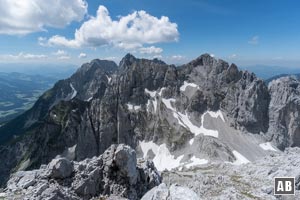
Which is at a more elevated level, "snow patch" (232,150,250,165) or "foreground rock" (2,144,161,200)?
"foreground rock" (2,144,161,200)

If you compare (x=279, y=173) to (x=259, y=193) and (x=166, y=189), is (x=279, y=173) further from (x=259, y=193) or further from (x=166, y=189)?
(x=166, y=189)

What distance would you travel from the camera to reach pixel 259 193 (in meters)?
46.0

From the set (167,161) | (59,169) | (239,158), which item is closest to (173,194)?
(59,169)

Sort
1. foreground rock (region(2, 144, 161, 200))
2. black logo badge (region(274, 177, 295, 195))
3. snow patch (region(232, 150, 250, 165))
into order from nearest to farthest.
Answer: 1. foreground rock (region(2, 144, 161, 200))
2. black logo badge (region(274, 177, 295, 195))
3. snow patch (region(232, 150, 250, 165))

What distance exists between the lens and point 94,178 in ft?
123

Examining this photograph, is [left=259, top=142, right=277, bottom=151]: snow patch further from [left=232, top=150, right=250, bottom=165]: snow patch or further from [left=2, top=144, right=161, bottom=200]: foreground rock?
[left=2, top=144, right=161, bottom=200]: foreground rock

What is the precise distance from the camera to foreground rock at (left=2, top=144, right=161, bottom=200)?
32969 mm

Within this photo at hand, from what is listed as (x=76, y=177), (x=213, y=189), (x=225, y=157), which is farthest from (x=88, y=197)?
(x=225, y=157)

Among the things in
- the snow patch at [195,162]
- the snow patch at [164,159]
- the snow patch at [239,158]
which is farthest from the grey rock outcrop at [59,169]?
the snow patch at [164,159]

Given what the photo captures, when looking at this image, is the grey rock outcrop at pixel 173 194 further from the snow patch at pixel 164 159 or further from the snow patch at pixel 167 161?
the snow patch at pixel 164 159

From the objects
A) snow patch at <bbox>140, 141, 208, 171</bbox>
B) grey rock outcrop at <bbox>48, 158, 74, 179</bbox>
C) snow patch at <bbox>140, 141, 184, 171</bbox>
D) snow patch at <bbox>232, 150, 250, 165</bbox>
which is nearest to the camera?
grey rock outcrop at <bbox>48, 158, 74, 179</bbox>

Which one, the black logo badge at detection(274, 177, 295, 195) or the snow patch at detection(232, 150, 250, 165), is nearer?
the black logo badge at detection(274, 177, 295, 195)

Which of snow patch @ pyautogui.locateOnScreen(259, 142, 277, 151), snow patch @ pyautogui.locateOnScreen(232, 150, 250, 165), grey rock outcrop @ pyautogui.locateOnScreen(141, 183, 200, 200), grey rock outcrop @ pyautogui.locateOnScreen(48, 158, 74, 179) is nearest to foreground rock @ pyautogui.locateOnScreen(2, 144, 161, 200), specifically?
grey rock outcrop @ pyautogui.locateOnScreen(48, 158, 74, 179)

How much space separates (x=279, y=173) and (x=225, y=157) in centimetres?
10785
